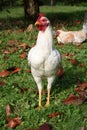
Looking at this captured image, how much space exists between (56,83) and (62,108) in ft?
4.12

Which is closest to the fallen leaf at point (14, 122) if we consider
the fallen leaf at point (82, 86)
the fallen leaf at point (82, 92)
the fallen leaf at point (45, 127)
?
the fallen leaf at point (45, 127)

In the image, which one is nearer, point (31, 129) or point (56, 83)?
point (31, 129)

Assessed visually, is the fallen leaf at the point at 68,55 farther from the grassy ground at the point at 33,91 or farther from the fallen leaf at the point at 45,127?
the fallen leaf at the point at 45,127

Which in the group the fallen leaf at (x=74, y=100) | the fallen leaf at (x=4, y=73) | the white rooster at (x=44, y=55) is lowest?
the fallen leaf at (x=4, y=73)

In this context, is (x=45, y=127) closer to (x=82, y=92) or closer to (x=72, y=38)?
(x=82, y=92)

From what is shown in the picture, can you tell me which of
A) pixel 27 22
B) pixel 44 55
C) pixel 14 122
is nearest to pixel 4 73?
pixel 44 55

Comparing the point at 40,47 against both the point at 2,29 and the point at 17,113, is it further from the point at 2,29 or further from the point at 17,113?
the point at 2,29

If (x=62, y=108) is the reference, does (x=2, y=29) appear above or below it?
below

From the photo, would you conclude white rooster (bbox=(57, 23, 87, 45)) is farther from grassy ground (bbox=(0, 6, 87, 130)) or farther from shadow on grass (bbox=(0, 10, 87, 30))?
shadow on grass (bbox=(0, 10, 87, 30))

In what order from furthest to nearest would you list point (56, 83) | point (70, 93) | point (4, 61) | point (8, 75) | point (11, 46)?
1. point (11, 46)
2. point (4, 61)
3. point (8, 75)
4. point (56, 83)
5. point (70, 93)

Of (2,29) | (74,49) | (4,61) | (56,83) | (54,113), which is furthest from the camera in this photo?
(2,29)

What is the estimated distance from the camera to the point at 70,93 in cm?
685

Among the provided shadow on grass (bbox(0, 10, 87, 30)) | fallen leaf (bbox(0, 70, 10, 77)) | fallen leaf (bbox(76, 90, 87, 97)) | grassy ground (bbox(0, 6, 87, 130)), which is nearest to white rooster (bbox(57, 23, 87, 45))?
grassy ground (bbox(0, 6, 87, 130))

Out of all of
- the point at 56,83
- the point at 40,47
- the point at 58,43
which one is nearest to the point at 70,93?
the point at 56,83
